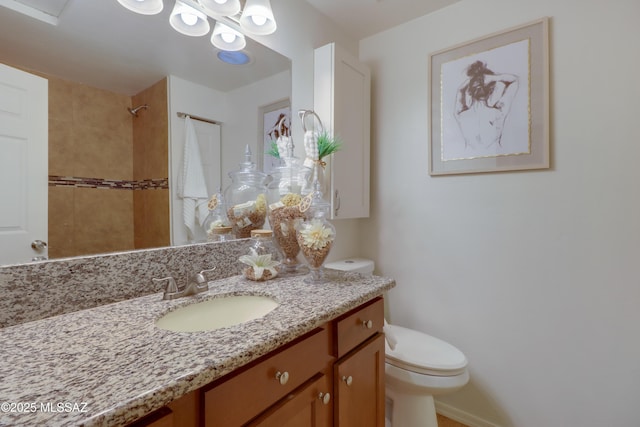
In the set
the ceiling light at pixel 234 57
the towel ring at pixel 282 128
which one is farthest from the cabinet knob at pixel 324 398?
the ceiling light at pixel 234 57

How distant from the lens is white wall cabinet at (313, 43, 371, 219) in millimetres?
Result: 1595

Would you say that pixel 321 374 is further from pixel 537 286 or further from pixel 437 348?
pixel 537 286

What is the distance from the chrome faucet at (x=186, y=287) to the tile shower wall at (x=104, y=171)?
7.2 inches

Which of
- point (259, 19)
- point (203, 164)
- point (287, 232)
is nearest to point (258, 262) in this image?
point (287, 232)

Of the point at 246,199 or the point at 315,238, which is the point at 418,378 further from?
the point at 246,199

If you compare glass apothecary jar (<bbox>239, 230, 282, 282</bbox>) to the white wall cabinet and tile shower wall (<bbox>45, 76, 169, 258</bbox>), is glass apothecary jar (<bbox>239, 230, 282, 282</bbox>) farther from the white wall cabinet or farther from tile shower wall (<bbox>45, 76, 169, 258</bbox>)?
the white wall cabinet

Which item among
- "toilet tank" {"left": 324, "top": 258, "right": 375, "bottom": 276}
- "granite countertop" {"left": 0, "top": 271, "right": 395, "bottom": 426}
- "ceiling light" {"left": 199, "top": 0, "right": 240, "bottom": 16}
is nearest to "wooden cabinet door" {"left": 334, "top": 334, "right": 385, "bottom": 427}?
"granite countertop" {"left": 0, "top": 271, "right": 395, "bottom": 426}

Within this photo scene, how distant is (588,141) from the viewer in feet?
4.33

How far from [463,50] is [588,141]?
0.80m

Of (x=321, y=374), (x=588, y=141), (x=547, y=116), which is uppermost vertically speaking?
(x=547, y=116)

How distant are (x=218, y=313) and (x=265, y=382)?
0.36 m

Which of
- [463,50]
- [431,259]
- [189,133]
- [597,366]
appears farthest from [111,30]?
[597,366]

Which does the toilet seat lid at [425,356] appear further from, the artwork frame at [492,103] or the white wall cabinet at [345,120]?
the artwork frame at [492,103]

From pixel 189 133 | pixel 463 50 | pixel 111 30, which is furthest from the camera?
pixel 463 50
